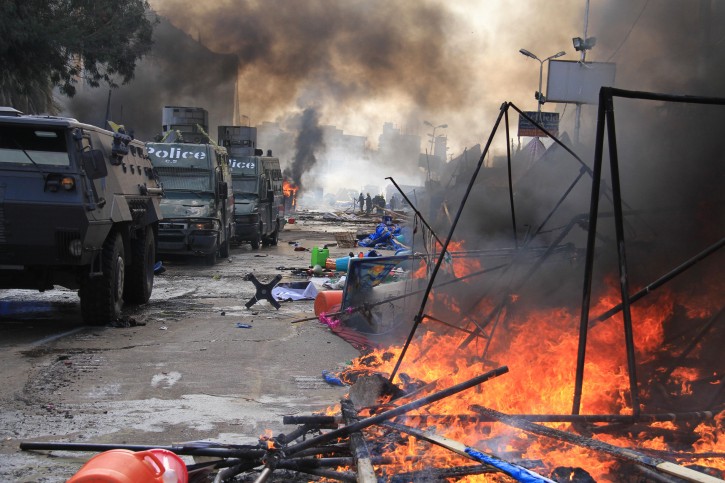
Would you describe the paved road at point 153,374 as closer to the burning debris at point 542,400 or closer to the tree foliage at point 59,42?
the burning debris at point 542,400

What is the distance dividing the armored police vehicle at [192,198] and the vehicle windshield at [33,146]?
21.7ft

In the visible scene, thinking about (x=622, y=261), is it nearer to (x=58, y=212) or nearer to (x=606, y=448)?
(x=606, y=448)

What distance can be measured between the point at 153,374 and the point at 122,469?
10.5 feet

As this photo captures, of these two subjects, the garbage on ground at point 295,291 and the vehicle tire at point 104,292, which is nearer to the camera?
the vehicle tire at point 104,292

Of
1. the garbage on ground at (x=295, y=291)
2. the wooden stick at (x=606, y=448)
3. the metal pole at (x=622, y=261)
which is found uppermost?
the metal pole at (x=622, y=261)

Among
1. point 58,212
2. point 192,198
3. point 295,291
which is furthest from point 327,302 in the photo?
point 192,198

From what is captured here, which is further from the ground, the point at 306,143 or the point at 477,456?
the point at 306,143

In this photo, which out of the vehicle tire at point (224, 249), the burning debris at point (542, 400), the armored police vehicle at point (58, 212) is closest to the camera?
the burning debris at point (542, 400)

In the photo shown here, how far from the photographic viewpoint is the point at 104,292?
8180mm

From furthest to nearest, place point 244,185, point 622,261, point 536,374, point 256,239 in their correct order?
1. point 256,239
2. point 244,185
3. point 536,374
4. point 622,261

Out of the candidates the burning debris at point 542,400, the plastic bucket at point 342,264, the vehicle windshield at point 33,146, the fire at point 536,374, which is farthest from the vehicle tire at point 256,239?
the burning debris at point 542,400

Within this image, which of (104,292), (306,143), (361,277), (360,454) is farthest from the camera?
(306,143)

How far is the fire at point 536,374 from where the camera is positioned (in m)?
3.88

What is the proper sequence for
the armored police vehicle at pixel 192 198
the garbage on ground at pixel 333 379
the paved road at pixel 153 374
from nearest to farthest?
the paved road at pixel 153 374 < the garbage on ground at pixel 333 379 < the armored police vehicle at pixel 192 198
